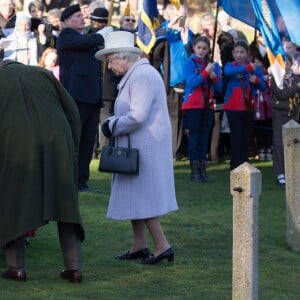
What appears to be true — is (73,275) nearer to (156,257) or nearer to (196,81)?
(156,257)

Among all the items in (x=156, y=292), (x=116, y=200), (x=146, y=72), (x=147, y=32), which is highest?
(x=147, y=32)

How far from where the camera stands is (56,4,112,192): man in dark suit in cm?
1359

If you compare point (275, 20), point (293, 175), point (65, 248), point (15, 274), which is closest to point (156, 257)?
point (65, 248)

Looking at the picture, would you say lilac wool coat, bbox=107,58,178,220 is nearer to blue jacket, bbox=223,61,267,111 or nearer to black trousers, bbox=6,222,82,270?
black trousers, bbox=6,222,82,270

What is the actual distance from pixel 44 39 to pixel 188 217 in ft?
21.1

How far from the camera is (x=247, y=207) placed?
308 inches

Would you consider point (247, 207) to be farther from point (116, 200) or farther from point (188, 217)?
point (188, 217)

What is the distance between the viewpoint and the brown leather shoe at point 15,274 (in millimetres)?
8945

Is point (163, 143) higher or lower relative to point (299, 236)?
higher

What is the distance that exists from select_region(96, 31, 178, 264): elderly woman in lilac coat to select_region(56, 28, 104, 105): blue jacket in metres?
3.84

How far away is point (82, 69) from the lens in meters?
13.8

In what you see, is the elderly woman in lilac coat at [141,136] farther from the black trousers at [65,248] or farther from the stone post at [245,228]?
the stone post at [245,228]

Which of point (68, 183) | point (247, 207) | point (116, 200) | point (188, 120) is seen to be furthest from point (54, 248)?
point (188, 120)

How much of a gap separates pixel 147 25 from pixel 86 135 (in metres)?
2.48
